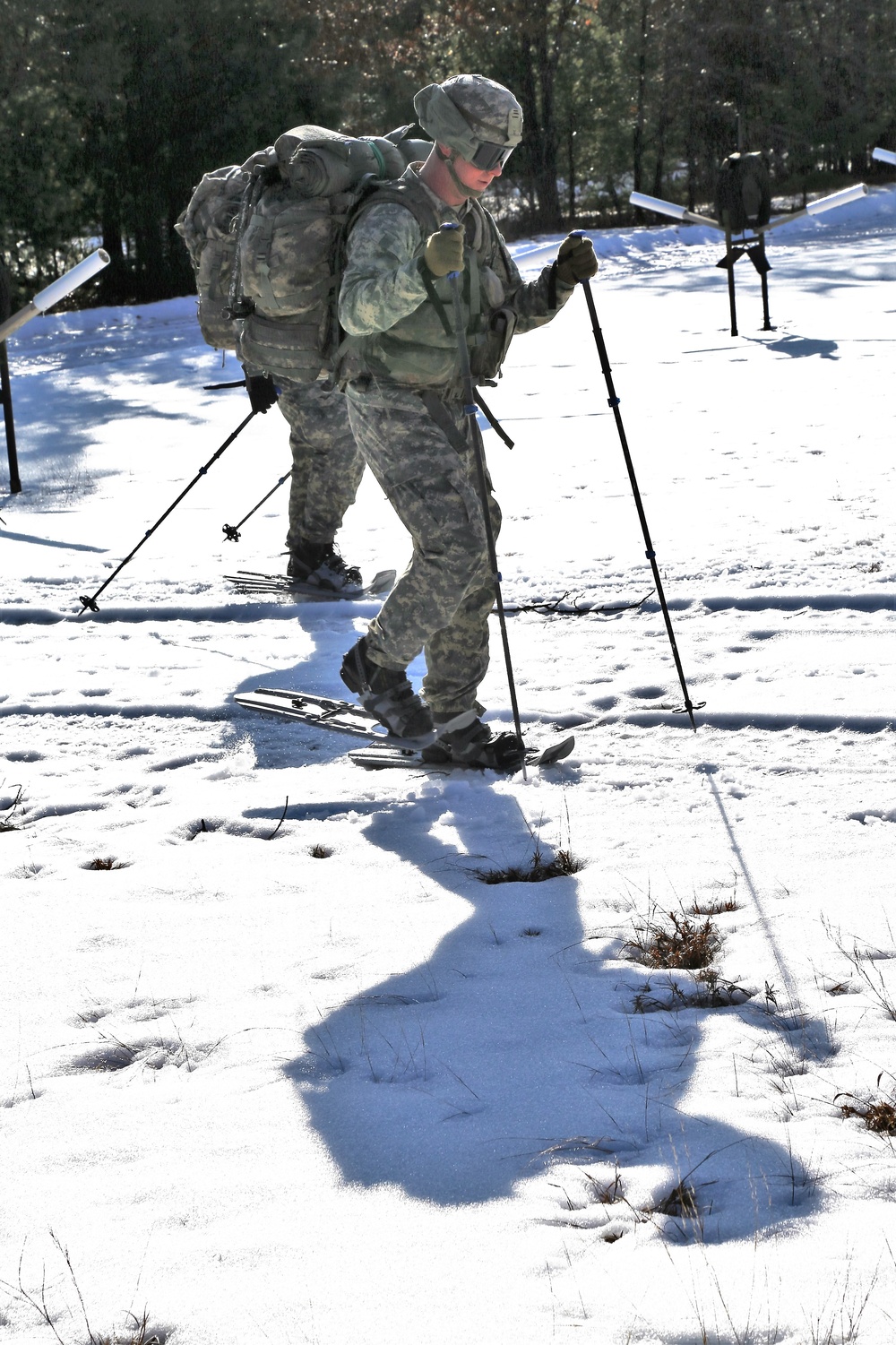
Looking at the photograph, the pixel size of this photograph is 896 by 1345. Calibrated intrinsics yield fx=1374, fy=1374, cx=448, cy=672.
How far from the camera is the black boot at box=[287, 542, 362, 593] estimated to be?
24.2 feet

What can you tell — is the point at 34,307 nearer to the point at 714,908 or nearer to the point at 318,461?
the point at 318,461

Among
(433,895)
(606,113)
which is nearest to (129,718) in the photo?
(433,895)

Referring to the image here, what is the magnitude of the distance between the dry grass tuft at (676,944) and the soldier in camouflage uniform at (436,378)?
4.52 feet

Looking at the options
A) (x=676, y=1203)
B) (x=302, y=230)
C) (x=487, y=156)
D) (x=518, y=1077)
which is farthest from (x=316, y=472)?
(x=676, y=1203)

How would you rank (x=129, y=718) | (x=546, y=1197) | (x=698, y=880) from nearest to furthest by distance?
(x=546, y=1197) < (x=698, y=880) < (x=129, y=718)

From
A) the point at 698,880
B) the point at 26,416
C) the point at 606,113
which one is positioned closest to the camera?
the point at 698,880

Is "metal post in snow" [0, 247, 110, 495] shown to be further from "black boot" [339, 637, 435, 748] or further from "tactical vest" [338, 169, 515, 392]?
"black boot" [339, 637, 435, 748]

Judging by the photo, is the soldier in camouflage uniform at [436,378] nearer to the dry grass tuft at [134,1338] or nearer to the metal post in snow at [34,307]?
the dry grass tuft at [134,1338]

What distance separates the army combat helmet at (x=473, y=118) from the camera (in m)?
4.31

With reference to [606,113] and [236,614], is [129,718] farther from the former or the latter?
[606,113]

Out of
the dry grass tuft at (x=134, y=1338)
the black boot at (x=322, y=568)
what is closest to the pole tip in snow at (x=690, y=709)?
the black boot at (x=322, y=568)

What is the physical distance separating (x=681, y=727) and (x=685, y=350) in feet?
32.2

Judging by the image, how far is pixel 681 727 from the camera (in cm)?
518

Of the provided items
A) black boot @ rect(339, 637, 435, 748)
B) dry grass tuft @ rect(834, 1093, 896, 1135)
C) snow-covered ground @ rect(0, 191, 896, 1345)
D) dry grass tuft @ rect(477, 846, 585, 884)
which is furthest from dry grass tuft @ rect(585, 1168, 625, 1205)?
black boot @ rect(339, 637, 435, 748)
